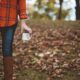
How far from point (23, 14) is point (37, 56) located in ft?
8.44

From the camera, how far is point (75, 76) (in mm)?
6527

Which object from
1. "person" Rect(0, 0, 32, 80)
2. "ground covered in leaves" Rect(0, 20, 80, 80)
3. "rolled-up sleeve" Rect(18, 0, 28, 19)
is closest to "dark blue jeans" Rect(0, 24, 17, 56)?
"person" Rect(0, 0, 32, 80)

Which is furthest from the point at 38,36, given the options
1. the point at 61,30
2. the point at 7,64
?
the point at 7,64

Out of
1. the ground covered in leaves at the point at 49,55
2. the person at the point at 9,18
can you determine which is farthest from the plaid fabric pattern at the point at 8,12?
the ground covered in leaves at the point at 49,55

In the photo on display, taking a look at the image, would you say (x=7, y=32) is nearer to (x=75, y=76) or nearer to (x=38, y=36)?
(x=75, y=76)

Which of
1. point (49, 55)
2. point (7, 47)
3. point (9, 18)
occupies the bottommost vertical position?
point (49, 55)

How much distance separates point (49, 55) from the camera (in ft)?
26.0

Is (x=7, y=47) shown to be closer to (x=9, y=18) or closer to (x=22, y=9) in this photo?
(x=9, y=18)

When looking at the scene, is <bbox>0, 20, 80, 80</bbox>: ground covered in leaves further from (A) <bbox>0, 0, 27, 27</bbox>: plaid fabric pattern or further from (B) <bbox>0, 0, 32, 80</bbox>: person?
(A) <bbox>0, 0, 27, 27</bbox>: plaid fabric pattern

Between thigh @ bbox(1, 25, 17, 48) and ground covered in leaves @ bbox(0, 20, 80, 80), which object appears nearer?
thigh @ bbox(1, 25, 17, 48)

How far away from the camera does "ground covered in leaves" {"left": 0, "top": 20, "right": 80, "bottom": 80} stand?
6613mm

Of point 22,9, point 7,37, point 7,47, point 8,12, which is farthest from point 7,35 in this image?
point 22,9

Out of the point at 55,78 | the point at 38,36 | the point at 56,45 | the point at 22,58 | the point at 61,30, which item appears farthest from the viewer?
A: the point at 61,30

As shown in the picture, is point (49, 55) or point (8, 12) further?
point (49, 55)
